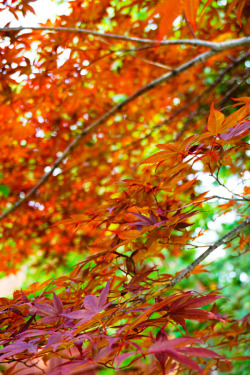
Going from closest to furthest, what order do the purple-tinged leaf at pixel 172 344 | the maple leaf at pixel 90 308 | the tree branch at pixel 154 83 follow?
the purple-tinged leaf at pixel 172 344 < the maple leaf at pixel 90 308 < the tree branch at pixel 154 83

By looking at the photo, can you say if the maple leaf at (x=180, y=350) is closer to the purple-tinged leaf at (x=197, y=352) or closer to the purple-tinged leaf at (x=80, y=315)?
the purple-tinged leaf at (x=197, y=352)

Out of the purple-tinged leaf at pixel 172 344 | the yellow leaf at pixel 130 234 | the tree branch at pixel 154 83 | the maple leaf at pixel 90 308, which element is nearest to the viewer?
the purple-tinged leaf at pixel 172 344

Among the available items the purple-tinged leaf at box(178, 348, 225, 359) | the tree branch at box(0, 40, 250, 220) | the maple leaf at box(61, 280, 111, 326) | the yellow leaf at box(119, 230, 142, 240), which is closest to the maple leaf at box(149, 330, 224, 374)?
the purple-tinged leaf at box(178, 348, 225, 359)

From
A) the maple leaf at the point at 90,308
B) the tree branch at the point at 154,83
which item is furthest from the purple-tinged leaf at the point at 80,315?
the tree branch at the point at 154,83

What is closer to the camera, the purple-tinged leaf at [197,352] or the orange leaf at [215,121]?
the purple-tinged leaf at [197,352]

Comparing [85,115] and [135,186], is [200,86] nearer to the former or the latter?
[85,115]

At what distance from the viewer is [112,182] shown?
92 centimetres

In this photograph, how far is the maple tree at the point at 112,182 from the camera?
510 millimetres

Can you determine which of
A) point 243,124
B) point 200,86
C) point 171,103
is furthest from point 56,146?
point 243,124

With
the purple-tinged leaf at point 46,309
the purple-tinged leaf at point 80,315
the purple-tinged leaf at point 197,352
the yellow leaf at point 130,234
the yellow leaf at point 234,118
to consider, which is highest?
the yellow leaf at point 234,118

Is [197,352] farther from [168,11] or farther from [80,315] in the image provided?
[168,11]

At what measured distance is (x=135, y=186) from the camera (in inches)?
25.2

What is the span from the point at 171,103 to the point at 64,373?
6.86 ft

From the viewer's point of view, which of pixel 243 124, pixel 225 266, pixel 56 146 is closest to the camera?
pixel 243 124
